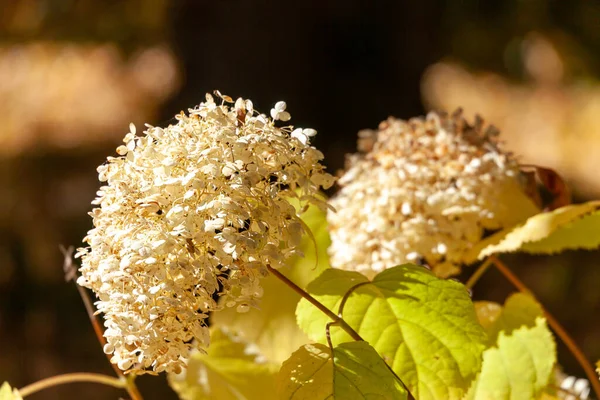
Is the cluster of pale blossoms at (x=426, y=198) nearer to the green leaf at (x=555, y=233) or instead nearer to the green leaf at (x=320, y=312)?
the green leaf at (x=555, y=233)

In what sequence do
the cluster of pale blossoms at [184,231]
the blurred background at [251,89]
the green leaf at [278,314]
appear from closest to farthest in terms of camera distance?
the cluster of pale blossoms at [184,231]
the green leaf at [278,314]
the blurred background at [251,89]

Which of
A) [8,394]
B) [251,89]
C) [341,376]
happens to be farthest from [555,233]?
[251,89]

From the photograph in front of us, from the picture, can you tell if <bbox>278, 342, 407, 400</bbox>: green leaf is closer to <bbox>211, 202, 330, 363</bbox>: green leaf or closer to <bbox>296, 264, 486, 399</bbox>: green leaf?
<bbox>296, 264, 486, 399</bbox>: green leaf

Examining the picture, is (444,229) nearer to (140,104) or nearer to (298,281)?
(298,281)

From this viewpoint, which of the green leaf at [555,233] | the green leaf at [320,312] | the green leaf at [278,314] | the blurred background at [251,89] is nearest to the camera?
the green leaf at [320,312]

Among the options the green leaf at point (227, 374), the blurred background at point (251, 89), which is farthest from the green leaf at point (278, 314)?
the blurred background at point (251, 89)

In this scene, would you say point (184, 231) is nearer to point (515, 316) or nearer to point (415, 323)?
point (415, 323)

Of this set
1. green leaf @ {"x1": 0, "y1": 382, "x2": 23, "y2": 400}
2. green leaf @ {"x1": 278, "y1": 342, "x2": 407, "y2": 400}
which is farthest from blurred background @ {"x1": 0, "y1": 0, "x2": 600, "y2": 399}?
green leaf @ {"x1": 0, "y1": 382, "x2": 23, "y2": 400}
